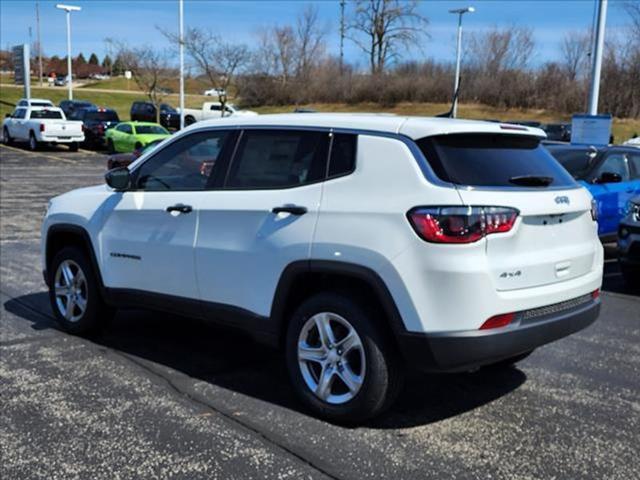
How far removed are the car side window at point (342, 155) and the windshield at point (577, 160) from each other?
6189 millimetres

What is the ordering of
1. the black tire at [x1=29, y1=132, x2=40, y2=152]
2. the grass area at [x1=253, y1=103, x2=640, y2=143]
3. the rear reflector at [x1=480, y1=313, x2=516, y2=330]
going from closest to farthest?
the rear reflector at [x1=480, y1=313, x2=516, y2=330], the black tire at [x1=29, y1=132, x2=40, y2=152], the grass area at [x1=253, y1=103, x2=640, y2=143]

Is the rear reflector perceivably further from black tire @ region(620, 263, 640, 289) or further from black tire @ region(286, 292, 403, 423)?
black tire @ region(620, 263, 640, 289)

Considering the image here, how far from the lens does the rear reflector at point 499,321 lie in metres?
3.67

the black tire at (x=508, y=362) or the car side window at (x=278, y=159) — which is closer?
the car side window at (x=278, y=159)

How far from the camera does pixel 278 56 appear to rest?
214 ft

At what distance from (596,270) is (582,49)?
6048cm

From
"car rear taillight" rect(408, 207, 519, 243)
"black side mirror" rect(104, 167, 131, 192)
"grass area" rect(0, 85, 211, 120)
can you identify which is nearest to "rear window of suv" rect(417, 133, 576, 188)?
"car rear taillight" rect(408, 207, 519, 243)

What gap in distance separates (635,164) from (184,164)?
744 cm

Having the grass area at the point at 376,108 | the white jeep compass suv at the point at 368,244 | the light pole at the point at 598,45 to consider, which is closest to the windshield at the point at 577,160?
the white jeep compass suv at the point at 368,244

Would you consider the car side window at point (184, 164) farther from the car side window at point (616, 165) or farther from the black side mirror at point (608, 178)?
the car side window at point (616, 165)

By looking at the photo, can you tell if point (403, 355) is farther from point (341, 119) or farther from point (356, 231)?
point (341, 119)

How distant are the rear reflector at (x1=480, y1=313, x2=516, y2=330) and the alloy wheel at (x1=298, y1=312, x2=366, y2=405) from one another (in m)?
0.72

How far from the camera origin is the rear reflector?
3668mm

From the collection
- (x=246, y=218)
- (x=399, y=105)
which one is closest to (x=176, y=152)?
(x=246, y=218)
